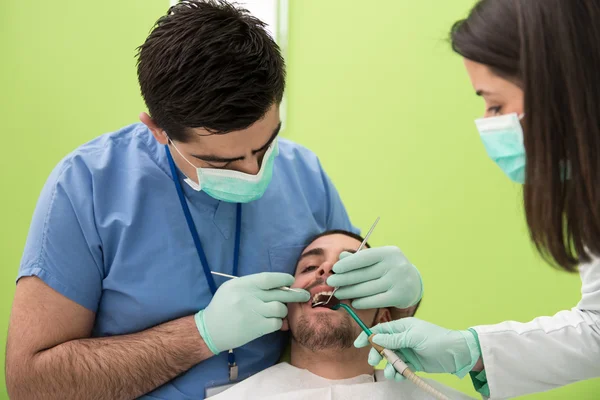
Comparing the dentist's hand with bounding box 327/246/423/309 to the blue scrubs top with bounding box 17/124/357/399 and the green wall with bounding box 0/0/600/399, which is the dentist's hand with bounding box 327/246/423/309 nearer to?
the blue scrubs top with bounding box 17/124/357/399

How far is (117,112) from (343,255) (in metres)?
1.25

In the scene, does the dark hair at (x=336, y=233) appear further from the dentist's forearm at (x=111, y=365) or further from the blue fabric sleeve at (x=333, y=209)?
the dentist's forearm at (x=111, y=365)

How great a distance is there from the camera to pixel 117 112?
255cm

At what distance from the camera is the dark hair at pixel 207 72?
1.44 metres

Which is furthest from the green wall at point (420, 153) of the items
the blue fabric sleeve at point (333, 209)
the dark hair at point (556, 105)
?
the dark hair at point (556, 105)

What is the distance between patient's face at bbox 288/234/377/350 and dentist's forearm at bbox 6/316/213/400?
0.98 ft

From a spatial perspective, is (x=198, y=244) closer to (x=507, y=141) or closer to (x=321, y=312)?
(x=321, y=312)

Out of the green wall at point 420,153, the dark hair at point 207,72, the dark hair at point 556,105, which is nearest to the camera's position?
the dark hair at point 556,105

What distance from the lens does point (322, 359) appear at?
6.03ft

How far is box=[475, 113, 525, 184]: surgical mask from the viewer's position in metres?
1.25

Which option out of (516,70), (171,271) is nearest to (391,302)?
(171,271)

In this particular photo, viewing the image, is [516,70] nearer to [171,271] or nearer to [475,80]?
[475,80]

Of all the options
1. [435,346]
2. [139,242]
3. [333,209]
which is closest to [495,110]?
[435,346]

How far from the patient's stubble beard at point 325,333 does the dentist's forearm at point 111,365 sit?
294 mm
